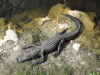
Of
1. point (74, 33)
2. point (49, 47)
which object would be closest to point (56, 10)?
point (74, 33)

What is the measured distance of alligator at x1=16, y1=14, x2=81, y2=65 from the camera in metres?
4.30

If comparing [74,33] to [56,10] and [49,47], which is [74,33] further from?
[56,10]

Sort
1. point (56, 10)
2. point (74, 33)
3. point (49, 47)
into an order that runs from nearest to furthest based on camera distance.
A: point (49, 47) → point (74, 33) → point (56, 10)

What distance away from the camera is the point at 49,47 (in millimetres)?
4410

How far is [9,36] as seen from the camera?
4.62 meters

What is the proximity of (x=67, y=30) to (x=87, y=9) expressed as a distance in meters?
1.20

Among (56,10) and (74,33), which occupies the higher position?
(56,10)

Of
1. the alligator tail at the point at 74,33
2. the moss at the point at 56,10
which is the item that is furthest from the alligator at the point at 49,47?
the moss at the point at 56,10

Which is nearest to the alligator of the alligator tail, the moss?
the alligator tail

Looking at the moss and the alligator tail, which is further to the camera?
the moss

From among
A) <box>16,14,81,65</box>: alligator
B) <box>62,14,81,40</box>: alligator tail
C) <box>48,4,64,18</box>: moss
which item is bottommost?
<box>16,14,81,65</box>: alligator

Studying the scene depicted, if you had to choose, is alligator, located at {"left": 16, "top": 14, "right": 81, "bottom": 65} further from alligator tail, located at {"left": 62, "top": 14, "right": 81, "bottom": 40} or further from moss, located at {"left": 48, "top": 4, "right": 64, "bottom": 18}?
moss, located at {"left": 48, "top": 4, "right": 64, "bottom": 18}

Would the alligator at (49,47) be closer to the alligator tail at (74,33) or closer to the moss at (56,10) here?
the alligator tail at (74,33)

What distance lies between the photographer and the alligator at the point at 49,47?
4.30 metres
